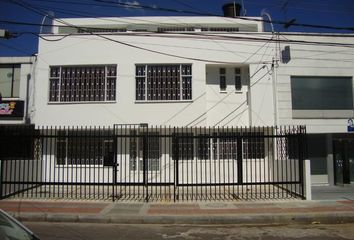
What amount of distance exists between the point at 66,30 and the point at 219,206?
46.8ft

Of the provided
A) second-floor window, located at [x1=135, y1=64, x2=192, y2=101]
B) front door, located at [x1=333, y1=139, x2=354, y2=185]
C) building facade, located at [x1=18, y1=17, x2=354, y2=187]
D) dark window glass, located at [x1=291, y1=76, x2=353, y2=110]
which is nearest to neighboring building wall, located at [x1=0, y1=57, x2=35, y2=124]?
building facade, located at [x1=18, y1=17, x2=354, y2=187]

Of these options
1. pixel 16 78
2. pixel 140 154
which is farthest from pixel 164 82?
pixel 16 78

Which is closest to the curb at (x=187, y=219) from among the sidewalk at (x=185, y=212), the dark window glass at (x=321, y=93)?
the sidewalk at (x=185, y=212)

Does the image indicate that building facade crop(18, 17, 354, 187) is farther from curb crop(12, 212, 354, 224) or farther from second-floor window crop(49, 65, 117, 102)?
curb crop(12, 212, 354, 224)

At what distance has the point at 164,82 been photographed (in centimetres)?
1872

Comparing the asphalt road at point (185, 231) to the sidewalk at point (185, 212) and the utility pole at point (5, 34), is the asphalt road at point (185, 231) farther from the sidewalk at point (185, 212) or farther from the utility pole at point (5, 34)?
the utility pole at point (5, 34)

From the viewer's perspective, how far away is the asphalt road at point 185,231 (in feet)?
30.1

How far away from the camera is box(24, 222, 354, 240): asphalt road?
9.18m

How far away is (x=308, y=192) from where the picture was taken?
1403cm

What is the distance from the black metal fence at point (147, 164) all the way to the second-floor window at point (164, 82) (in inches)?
63.0

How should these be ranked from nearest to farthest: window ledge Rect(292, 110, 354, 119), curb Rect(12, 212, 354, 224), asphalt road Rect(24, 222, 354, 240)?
asphalt road Rect(24, 222, 354, 240)
curb Rect(12, 212, 354, 224)
window ledge Rect(292, 110, 354, 119)

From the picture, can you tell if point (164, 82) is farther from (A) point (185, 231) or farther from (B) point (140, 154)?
(A) point (185, 231)

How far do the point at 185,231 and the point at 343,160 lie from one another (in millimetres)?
13029

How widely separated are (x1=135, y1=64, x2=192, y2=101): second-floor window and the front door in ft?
26.7
